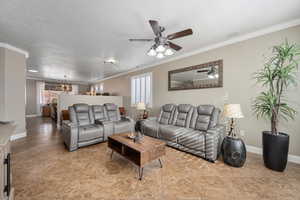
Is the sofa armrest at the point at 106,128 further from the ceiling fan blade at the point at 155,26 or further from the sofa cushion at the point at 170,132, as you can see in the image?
the ceiling fan blade at the point at 155,26

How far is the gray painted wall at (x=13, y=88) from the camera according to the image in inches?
138

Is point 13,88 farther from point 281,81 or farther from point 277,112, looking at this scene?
point 281,81

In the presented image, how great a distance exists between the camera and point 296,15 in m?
2.24

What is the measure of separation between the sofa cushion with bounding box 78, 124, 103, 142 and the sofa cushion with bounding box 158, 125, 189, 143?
5.25ft

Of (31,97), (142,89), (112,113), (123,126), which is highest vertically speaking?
(142,89)

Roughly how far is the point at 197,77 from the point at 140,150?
284 centimetres

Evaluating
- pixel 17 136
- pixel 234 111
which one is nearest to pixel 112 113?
pixel 17 136

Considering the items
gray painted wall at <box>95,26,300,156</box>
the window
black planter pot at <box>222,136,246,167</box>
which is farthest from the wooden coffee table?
the window

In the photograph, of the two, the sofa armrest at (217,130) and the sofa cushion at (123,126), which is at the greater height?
the sofa armrest at (217,130)

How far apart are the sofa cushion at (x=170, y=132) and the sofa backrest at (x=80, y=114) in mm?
2161

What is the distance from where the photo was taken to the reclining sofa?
2.96 metres

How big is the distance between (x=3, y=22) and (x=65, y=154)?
2.83 m

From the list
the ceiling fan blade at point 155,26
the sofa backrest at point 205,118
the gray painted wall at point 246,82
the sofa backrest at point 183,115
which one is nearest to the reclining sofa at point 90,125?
the sofa backrest at point 183,115

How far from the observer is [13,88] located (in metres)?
3.70
